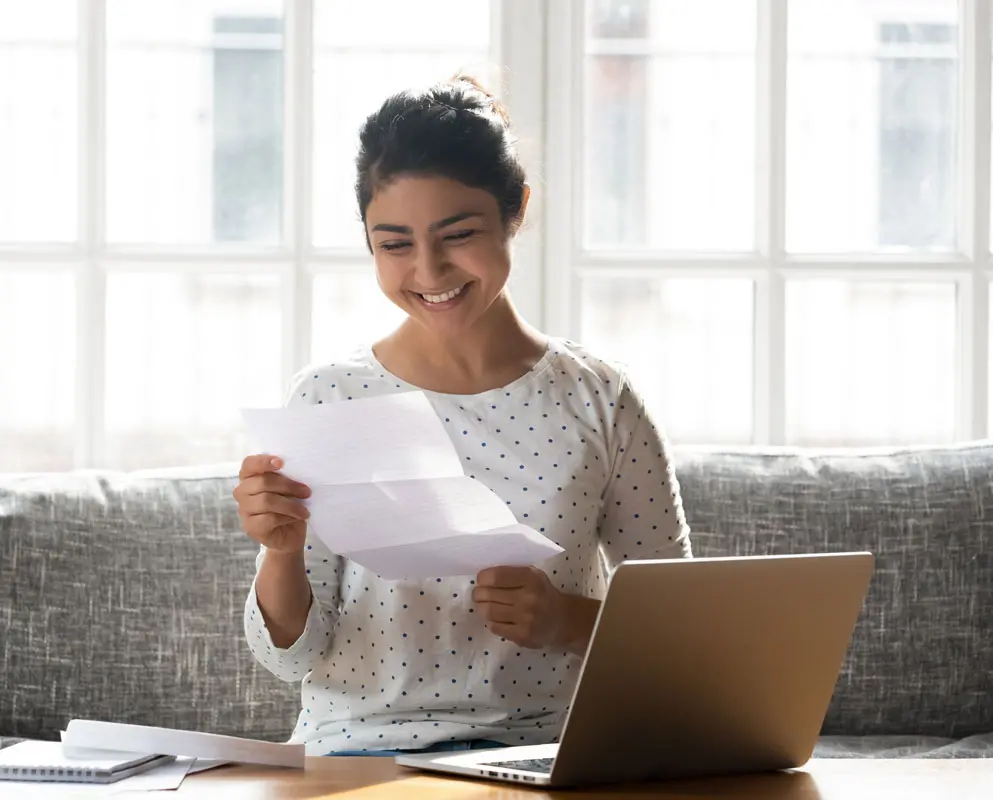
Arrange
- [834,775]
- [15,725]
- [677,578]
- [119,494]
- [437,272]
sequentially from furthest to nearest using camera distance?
[119,494]
[15,725]
[437,272]
[834,775]
[677,578]

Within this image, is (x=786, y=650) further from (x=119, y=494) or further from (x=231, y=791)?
(x=119, y=494)

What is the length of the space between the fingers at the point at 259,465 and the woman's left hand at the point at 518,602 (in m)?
0.24

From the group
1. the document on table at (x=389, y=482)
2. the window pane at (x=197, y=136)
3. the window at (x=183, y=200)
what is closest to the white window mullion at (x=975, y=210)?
the window at (x=183, y=200)

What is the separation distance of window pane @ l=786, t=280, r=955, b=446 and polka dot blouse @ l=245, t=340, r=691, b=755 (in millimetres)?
893

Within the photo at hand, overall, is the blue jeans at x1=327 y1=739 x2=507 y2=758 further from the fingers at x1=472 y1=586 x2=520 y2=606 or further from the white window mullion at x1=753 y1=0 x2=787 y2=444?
Result: the white window mullion at x1=753 y1=0 x2=787 y2=444

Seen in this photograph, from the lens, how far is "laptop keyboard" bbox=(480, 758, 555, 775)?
3.21 ft

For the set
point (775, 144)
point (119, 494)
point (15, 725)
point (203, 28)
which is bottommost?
point (15, 725)

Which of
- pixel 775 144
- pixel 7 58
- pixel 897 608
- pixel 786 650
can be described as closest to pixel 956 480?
pixel 897 608

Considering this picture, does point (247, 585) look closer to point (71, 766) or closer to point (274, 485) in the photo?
point (274, 485)

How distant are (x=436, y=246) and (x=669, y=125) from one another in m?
1.08

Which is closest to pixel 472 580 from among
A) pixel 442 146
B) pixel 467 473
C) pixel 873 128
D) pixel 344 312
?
pixel 467 473

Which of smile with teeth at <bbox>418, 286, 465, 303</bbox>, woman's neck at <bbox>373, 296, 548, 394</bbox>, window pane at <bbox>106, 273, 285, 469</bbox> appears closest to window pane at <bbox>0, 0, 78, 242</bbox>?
window pane at <bbox>106, 273, 285, 469</bbox>

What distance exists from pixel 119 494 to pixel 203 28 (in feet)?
2.98

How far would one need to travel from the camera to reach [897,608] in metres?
1.89
